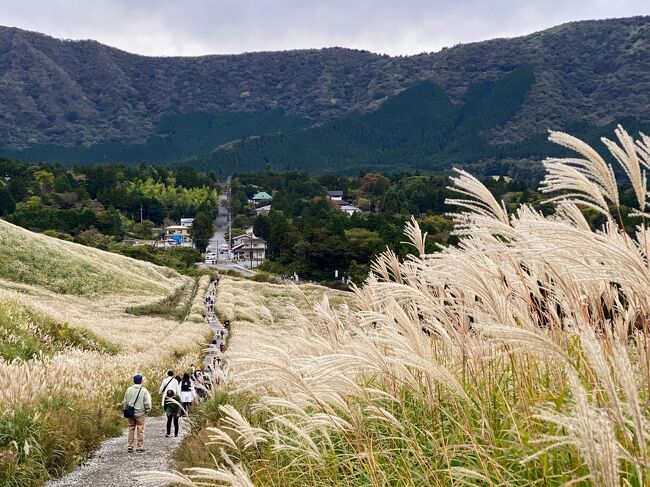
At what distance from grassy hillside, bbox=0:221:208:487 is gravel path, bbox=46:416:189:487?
0.19 meters

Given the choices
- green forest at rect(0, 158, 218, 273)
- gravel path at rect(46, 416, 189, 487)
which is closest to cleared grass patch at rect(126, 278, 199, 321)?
green forest at rect(0, 158, 218, 273)

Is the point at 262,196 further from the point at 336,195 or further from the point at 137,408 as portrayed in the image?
the point at 137,408

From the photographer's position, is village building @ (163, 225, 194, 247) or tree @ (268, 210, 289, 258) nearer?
tree @ (268, 210, 289, 258)

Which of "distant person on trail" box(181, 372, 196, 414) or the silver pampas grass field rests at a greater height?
the silver pampas grass field

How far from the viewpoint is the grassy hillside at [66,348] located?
8.08m

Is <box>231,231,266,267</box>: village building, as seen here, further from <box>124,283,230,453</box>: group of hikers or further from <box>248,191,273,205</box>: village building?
<box>124,283,230,453</box>: group of hikers

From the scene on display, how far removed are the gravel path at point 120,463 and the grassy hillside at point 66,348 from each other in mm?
187

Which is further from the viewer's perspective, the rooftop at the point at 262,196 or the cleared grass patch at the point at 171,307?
the rooftop at the point at 262,196

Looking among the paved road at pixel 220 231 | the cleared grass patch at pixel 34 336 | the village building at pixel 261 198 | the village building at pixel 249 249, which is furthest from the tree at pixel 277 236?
the village building at pixel 261 198

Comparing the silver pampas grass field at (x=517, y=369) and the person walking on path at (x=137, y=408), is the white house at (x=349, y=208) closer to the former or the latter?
the person walking on path at (x=137, y=408)

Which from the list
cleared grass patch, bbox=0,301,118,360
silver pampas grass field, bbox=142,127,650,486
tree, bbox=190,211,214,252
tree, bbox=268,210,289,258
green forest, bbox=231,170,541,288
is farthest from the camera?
tree, bbox=190,211,214,252

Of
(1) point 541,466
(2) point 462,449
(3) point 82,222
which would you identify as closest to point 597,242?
(1) point 541,466

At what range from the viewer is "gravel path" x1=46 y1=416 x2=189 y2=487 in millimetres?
8131

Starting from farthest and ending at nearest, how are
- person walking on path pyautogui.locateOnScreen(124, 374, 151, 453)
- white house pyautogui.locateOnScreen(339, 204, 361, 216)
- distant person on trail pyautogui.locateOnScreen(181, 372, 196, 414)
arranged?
white house pyautogui.locateOnScreen(339, 204, 361, 216)
distant person on trail pyautogui.locateOnScreen(181, 372, 196, 414)
person walking on path pyautogui.locateOnScreen(124, 374, 151, 453)
